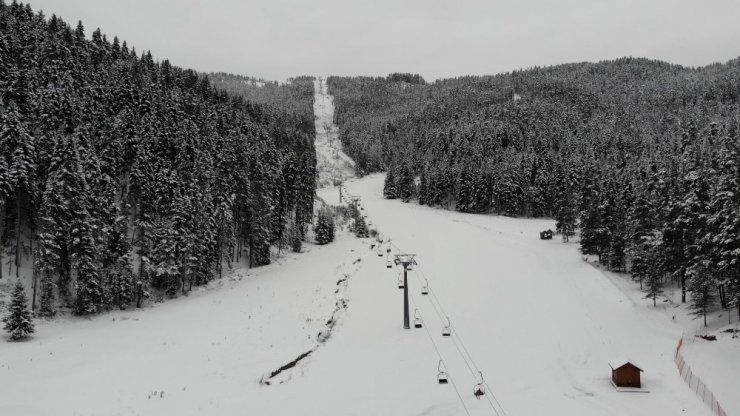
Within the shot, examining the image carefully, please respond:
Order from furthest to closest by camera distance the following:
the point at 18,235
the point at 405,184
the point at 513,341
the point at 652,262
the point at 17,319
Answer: the point at 405,184, the point at 652,262, the point at 18,235, the point at 513,341, the point at 17,319

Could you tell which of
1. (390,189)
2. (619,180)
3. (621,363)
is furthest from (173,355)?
(390,189)

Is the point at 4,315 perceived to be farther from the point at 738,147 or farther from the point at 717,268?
the point at 738,147

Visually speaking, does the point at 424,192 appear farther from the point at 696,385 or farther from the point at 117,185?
the point at 696,385

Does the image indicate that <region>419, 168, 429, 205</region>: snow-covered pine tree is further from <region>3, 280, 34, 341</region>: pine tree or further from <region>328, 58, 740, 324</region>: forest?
<region>3, 280, 34, 341</region>: pine tree

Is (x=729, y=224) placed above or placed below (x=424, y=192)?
below

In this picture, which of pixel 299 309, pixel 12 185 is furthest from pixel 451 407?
pixel 12 185

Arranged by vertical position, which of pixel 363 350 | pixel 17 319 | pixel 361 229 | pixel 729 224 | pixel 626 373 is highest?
pixel 729 224

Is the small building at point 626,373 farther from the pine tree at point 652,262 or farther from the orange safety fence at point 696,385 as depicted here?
the pine tree at point 652,262

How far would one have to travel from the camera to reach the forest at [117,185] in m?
44.2

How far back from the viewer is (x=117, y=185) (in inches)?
2282

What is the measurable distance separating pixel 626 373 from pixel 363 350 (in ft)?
55.8

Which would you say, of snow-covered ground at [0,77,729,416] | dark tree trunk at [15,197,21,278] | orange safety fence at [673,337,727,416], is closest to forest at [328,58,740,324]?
snow-covered ground at [0,77,729,416]

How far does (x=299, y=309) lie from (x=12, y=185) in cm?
2967

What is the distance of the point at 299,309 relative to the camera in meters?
44.4
